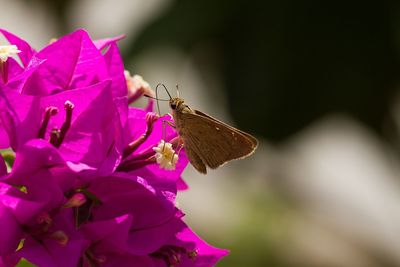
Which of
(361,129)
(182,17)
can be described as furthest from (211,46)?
(361,129)

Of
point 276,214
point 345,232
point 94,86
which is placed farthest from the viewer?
point 276,214

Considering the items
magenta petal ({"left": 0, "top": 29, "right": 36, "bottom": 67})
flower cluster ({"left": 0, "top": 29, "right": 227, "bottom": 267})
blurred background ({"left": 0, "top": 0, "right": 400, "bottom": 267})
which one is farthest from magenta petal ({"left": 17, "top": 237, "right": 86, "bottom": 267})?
blurred background ({"left": 0, "top": 0, "right": 400, "bottom": 267})

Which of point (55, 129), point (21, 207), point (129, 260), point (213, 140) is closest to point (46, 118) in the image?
point (55, 129)

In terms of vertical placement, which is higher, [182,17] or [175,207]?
[175,207]

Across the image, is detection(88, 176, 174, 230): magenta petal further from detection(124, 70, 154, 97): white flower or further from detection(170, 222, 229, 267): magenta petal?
detection(124, 70, 154, 97): white flower

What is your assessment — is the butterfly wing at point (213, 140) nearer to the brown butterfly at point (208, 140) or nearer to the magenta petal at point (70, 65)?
the brown butterfly at point (208, 140)

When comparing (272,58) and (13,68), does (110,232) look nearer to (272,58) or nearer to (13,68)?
(13,68)

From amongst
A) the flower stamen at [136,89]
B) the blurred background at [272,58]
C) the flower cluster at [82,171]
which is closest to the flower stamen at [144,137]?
the flower cluster at [82,171]

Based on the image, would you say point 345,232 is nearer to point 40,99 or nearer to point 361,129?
point 361,129
